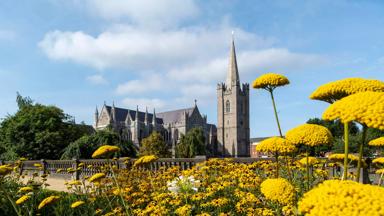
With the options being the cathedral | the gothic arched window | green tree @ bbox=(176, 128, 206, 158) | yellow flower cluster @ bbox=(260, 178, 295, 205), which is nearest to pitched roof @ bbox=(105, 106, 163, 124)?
the cathedral

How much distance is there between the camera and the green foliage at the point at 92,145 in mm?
34438

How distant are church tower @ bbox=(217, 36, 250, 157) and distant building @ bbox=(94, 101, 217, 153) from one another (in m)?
5.36

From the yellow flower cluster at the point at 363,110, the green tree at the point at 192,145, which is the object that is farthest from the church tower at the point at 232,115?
the yellow flower cluster at the point at 363,110

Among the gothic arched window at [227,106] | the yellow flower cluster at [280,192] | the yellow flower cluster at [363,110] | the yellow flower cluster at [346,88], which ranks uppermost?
the gothic arched window at [227,106]

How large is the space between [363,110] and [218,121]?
99982mm

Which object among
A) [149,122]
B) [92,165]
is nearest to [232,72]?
[149,122]

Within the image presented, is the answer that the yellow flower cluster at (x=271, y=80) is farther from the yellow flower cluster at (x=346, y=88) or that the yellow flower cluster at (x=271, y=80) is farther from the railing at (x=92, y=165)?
the railing at (x=92, y=165)

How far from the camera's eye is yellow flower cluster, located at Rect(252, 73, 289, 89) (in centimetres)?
335

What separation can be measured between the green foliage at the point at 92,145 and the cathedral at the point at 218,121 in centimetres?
5476

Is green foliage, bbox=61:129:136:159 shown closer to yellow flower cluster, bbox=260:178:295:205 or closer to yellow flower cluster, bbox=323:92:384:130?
yellow flower cluster, bbox=260:178:295:205

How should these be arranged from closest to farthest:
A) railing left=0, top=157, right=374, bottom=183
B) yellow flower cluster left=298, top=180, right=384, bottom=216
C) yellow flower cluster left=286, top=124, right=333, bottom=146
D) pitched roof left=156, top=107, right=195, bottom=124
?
1. yellow flower cluster left=298, top=180, right=384, bottom=216
2. yellow flower cluster left=286, top=124, right=333, bottom=146
3. railing left=0, top=157, right=374, bottom=183
4. pitched roof left=156, top=107, right=195, bottom=124

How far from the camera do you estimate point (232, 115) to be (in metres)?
98.3

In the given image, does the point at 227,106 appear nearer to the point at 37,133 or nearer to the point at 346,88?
the point at 37,133

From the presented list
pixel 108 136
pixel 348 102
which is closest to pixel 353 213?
pixel 348 102
